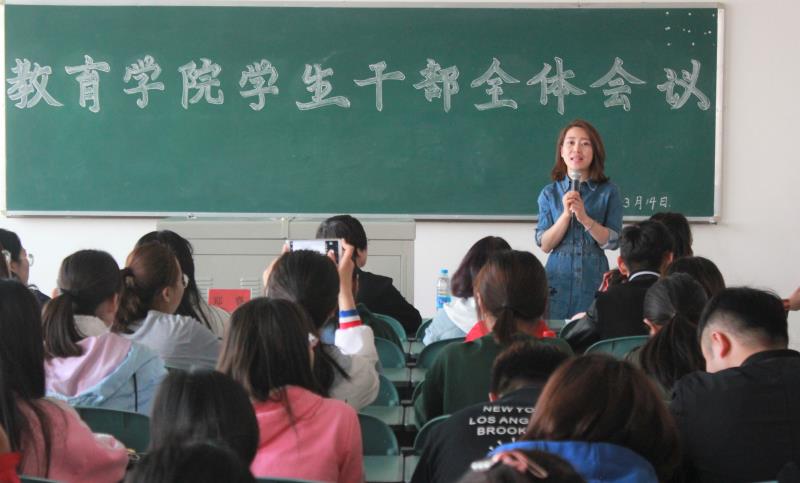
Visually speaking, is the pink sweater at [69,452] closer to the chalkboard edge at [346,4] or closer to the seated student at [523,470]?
the seated student at [523,470]

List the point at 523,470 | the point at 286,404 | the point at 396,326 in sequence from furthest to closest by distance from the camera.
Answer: the point at 396,326
the point at 286,404
the point at 523,470

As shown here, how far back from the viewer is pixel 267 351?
184 centimetres

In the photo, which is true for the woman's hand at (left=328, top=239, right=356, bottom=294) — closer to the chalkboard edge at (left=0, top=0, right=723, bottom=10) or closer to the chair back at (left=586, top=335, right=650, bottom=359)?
the chair back at (left=586, top=335, right=650, bottom=359)

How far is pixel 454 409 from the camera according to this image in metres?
2.35

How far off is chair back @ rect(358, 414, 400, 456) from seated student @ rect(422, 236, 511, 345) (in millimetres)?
1141

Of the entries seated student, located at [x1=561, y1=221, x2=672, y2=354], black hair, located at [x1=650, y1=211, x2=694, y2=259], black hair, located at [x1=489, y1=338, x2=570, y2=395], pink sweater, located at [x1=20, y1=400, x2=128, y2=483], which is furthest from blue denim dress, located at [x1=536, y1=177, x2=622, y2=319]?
pink sweater, located at [x1=20, y1=400, x2=128, y2=483]

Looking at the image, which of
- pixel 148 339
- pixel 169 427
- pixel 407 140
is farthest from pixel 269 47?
pixel 169 427

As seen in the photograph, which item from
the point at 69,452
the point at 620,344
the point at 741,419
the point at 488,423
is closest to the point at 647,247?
the point at 620,344

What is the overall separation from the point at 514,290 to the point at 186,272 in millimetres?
1439

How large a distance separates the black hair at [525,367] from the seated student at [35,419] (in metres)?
0.75

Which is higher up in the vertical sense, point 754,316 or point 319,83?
point 319,83

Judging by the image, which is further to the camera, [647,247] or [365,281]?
[365,281]

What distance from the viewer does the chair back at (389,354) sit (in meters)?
3.07

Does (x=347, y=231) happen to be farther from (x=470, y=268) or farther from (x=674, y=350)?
(x=674, y=350)
